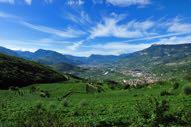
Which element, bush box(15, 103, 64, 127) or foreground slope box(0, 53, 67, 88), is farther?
foreground slope box(0, 53, 67, 88)

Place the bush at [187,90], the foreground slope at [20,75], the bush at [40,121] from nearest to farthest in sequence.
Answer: the bush at [40,121] → the bush at [187,90] → the foreground slope at [20,75]

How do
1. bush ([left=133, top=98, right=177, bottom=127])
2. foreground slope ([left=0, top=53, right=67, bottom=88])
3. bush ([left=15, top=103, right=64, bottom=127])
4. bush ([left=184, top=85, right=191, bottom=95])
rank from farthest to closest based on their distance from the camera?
1. foreground slope ([left=0, top=53, right=67, bottom=88])
2. bush ([left=184, top=85, right=191, bottom=95])
3. bush ([left=133, top=98, right=177, bottom=127])
4. bush ([left=15, top=103, right=64, bottom=127])

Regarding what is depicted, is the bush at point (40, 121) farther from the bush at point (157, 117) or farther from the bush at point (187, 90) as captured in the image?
the bush at point (187, 90)

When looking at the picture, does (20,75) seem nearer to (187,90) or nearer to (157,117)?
(187,90)

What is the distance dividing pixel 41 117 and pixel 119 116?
1737 centimetres

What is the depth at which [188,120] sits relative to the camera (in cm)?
2688

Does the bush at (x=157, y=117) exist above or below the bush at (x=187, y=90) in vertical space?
below

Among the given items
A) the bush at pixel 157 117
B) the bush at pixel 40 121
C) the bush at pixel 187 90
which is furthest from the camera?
the bush at pixel 187 90

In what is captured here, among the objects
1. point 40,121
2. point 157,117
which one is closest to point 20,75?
point 157,117

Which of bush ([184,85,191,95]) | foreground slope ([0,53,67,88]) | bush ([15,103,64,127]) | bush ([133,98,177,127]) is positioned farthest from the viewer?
foreground slope ([0,53,67,88])

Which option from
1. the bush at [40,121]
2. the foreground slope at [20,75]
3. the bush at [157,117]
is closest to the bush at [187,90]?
the bush at [157,117]

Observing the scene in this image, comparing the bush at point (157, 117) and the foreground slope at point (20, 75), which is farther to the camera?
the foreground slope at point (20, 75)

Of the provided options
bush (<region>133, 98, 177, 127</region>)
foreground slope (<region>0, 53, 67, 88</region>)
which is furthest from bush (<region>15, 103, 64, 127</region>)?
foreground slope (<region>0, 53, 67, 88</region>)

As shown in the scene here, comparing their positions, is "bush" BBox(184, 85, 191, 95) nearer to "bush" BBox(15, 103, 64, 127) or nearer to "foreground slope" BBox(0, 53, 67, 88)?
"bush" BBox(15, 103, 64, 127)
